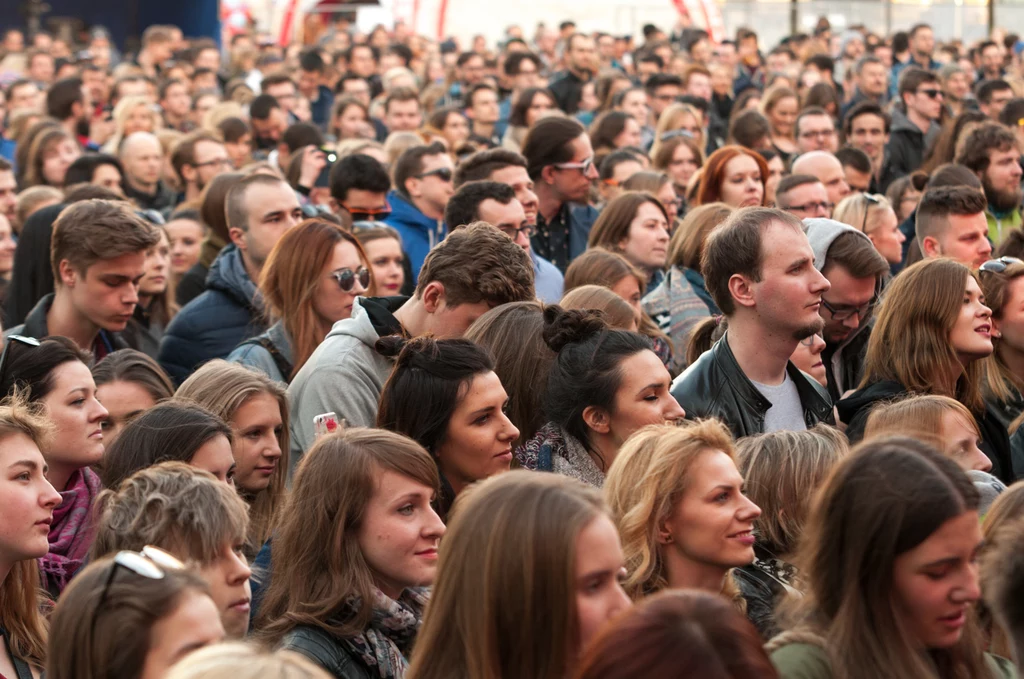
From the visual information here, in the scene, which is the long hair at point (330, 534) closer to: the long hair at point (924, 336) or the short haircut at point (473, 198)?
the long hair at point (924, 336)

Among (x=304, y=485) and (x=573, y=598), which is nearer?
(x=573, y=598)

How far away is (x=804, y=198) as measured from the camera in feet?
25.4

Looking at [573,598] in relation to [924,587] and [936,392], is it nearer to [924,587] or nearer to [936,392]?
[924,587]

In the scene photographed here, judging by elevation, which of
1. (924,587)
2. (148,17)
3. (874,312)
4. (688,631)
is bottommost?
(148,17)

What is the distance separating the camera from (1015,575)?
2832 millimetres

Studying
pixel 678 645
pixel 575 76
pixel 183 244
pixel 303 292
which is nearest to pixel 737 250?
pixel 303 292

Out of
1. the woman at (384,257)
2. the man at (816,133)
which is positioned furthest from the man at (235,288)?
the man at (816,133)

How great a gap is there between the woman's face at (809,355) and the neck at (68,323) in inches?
114

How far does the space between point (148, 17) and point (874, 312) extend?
27.3m

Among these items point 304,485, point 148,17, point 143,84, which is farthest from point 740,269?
point 148,17

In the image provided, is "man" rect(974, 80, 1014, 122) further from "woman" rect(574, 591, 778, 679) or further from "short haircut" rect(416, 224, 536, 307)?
"woman" rect(574, 591, 778, 679)

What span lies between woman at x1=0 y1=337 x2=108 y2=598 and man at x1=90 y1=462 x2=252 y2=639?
806mm

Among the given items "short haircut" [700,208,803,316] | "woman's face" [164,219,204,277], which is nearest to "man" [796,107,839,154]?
"woman's face" [164,219,204,277]

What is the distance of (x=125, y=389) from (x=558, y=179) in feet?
13.1
